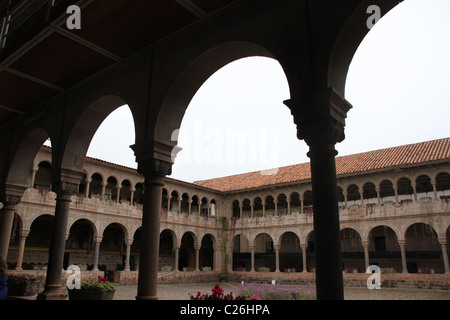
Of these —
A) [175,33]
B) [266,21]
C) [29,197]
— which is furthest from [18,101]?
[29,197]

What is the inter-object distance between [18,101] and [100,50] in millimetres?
3720

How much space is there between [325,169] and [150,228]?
125 inches

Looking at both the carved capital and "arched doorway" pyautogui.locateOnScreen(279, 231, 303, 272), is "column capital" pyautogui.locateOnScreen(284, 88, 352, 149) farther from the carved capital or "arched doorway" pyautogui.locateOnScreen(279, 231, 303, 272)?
"arched doorway" pyautogui.locateOnScreen(279, 231, 303, 272)

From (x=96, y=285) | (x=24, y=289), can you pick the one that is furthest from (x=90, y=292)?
(x=24, y=289)

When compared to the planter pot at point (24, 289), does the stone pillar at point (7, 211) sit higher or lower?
higher

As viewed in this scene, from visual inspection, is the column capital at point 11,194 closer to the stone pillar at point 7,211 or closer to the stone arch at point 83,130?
the stone pillar at point 7,211

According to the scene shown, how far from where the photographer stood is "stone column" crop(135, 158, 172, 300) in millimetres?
5906

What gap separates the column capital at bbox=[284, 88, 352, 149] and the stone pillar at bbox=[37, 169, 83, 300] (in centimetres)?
592

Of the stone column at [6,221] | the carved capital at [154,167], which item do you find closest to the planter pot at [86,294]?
the carved capital at [154,167]

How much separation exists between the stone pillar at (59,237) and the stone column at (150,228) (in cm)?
276

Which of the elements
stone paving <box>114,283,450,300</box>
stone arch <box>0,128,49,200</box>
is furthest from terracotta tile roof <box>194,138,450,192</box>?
stone arch <box>0,128,49,200</box>

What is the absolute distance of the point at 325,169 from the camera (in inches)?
172

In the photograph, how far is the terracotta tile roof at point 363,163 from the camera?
21.5 metres
